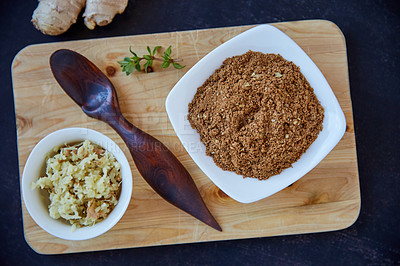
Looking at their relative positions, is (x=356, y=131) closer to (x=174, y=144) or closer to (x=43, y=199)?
(x=174, y=144)

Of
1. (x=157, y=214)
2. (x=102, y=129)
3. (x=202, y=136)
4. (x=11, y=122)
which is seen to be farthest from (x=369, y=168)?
(x=11, y=122)

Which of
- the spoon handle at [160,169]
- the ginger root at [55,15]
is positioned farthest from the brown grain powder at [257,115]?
the ginger root at [55,15]

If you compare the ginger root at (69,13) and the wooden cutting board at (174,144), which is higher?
the ginger root at (69,13)

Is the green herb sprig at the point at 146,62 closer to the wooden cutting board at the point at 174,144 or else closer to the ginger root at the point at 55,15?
the wooden cutting board at the point at 174,144

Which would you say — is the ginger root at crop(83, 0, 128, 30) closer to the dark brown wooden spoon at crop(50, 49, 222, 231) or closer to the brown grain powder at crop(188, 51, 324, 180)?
the dark brown wooden spoon at crop(50, 49, 222, 231)

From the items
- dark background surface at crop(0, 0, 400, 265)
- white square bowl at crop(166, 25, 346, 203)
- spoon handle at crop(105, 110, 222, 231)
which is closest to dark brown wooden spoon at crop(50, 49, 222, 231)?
spoon handle at crop(105, 110, 222, 231)

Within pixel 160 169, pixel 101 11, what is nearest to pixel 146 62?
pixel 101 11

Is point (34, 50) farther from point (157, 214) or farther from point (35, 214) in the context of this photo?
point (157, 214)
